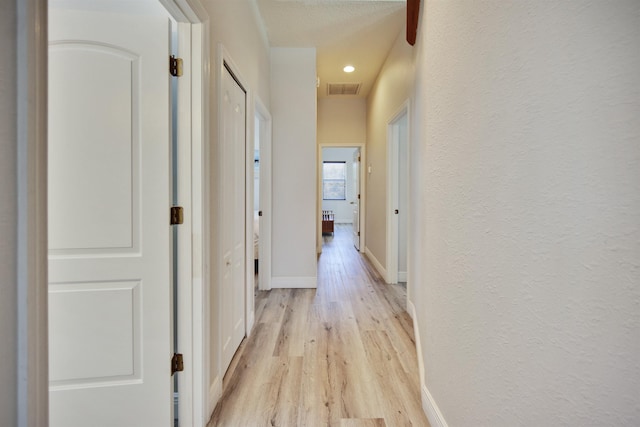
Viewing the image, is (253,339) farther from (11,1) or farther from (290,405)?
(11,1)

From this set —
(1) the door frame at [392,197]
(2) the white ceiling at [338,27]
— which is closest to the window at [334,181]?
(2) the white ceiling at [338,27]

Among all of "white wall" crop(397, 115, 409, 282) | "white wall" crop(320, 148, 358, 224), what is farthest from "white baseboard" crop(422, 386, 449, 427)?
"white wall" crop(320, 148, 358, 224)

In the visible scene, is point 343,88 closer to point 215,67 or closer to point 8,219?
point 215,67

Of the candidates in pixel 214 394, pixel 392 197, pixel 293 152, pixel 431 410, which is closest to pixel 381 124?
pixel 392 197

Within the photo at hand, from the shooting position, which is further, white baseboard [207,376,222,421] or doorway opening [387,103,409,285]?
doorway opening [387,103,409,285]

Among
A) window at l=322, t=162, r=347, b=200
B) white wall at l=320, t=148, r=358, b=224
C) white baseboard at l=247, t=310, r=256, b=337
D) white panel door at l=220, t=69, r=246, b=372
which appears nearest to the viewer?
white panel door at l=220, t=69, r=246, b=372

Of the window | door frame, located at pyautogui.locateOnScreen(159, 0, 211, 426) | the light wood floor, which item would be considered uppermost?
the window

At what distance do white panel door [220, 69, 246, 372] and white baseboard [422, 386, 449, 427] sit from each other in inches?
44.9

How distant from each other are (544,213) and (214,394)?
1.68m

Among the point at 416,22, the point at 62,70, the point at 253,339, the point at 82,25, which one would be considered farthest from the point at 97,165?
the point at 416,22

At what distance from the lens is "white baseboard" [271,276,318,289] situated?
3.74 metres

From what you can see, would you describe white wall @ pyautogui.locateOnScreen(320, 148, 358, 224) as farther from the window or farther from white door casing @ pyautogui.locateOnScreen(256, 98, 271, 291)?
white door casing @ pyautogui.locateOnScreen(256, 98, 271, 291)

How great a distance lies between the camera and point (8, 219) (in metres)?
0.56

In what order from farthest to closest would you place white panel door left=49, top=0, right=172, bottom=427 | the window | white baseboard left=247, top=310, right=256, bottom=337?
the window → white baseboard left=247, top=310, right=256, bottom=337 → white panel door left=49, top=0, right=172, bottom=427
